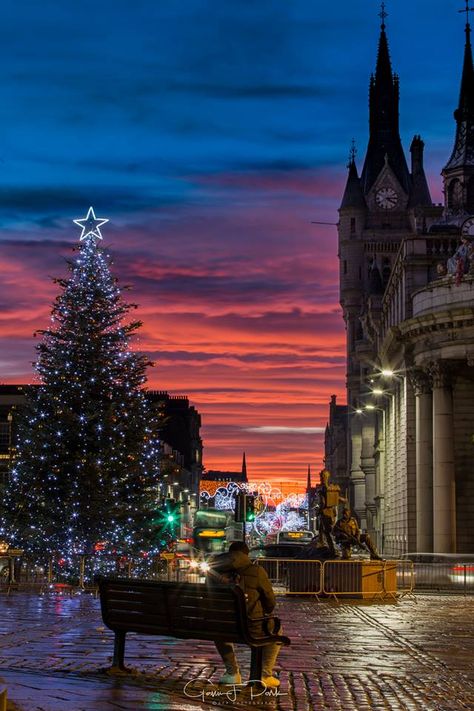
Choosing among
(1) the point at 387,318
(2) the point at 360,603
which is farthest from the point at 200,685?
(1) the point at 387,318

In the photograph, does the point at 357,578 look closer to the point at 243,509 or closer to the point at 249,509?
the point at 243,509

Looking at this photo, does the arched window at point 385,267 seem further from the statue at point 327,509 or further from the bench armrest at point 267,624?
the bench armrest at point 267,624

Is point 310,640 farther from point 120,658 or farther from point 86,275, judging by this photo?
point 86,275

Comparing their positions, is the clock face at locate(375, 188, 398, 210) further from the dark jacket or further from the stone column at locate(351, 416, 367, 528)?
the dark jacket

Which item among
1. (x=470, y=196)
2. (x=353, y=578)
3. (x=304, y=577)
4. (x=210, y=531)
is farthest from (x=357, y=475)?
(x=353, y=578)

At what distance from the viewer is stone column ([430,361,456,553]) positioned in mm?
59031

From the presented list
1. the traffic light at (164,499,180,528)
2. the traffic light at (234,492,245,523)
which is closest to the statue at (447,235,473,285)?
the traffic light at (164,499,180,528)

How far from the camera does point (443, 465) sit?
59.9 meters

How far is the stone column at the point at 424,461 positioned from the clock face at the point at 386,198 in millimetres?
89659

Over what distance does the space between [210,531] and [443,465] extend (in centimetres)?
2743

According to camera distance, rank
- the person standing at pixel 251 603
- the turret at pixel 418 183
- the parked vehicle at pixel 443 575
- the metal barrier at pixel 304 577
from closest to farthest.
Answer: the person standing at pixel 251 603 → the metal barrier at pixel 304 577 → the parked vehicle at pixel 443 575 → the turret at pixel 418 183

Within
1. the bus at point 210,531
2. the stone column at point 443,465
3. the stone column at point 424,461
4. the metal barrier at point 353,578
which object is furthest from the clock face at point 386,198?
the metal barrier at point 353,578

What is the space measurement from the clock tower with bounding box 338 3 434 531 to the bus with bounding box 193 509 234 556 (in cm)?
2547

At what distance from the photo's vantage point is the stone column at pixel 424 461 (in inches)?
2408
